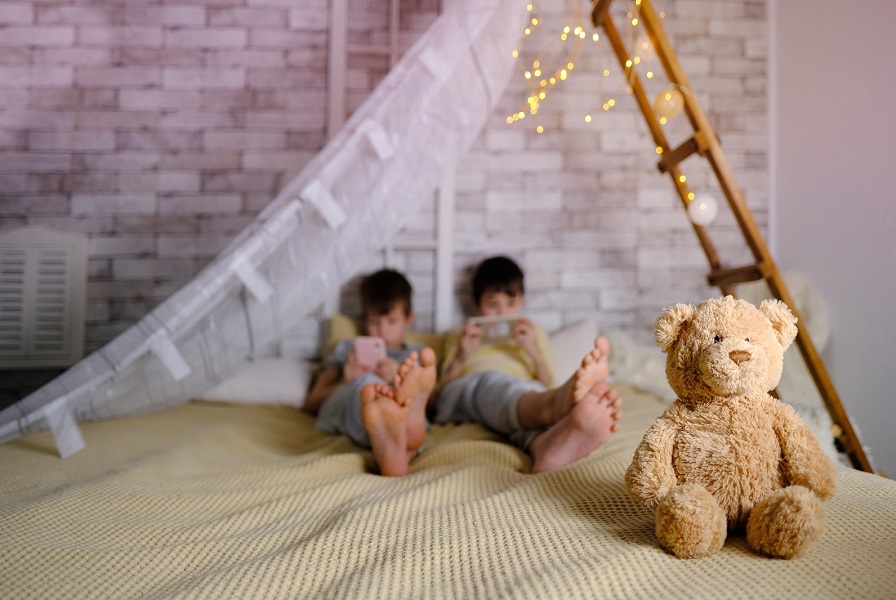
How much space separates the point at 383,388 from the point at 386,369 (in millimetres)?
509

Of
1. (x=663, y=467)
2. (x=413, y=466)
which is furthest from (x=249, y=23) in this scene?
(x=663, y=467)

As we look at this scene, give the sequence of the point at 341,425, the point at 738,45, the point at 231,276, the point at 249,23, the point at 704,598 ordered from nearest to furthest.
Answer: the point at 704,598 < the point at 231,276 < the point at 341,425 < the point at 249,23 < the point at 738,45

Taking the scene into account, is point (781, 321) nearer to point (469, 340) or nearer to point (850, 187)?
point (469, 340)

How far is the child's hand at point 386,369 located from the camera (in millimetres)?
1733

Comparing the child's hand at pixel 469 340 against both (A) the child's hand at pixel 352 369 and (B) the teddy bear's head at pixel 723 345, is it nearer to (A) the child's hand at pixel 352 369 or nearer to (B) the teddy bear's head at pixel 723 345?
(A) the child's hand at pixel 352 369

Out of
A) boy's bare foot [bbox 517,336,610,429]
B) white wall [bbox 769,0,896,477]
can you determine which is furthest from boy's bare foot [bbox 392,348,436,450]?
white wall [bbox 769,0,896,477]

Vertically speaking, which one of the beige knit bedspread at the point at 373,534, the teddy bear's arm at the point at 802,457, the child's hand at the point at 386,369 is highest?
the teddy bear's arm at the point at 802,457

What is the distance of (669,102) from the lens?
165 centimetres

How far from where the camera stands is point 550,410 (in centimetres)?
126

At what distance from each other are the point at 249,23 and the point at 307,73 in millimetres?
297

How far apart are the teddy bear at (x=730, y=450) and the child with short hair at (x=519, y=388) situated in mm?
337

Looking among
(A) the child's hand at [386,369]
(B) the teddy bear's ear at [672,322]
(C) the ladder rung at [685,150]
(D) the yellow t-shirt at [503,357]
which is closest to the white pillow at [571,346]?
(D) the yellow t-shirt at [503,357]

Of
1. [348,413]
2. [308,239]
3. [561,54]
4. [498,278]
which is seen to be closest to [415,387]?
[348,413]

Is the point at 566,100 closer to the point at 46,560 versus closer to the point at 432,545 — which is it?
the point at 432,545
